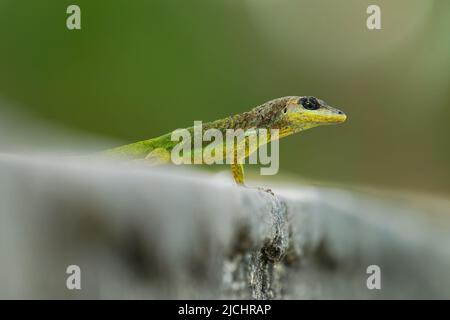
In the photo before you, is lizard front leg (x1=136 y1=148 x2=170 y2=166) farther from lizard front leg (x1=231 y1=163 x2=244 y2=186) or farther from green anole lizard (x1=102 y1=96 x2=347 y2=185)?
lizard front leg (x1=231 y1=163 x2=244 y2=186)

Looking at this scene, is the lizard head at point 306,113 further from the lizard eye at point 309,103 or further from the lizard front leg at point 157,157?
the lizard front leg at point 157,157

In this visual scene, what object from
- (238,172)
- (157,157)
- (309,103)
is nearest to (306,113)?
(309,103)

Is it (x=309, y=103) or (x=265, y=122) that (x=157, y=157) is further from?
(x=309, y=103)

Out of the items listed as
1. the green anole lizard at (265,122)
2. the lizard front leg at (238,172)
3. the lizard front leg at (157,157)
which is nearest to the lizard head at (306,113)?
the green anole lizard at (265,122)

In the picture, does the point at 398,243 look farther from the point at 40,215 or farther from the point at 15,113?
the point at 15,113

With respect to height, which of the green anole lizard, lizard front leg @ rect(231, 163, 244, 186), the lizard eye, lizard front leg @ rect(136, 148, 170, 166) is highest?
the lizard eye

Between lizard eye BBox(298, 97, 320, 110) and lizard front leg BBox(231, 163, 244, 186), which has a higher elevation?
lizard eye BBox(298, 97, 320, 110)

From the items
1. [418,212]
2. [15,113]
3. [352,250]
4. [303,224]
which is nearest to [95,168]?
[303,224]

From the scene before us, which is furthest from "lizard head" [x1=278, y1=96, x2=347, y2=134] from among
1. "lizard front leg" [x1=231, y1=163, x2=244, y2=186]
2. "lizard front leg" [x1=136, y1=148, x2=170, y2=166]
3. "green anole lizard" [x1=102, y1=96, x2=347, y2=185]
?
"lizard front leg" [x1=136, y1=148, x2=170, y2=166]
